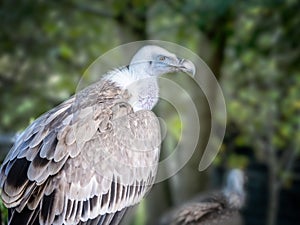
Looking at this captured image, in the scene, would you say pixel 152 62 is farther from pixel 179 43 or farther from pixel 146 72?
pixel 179 43

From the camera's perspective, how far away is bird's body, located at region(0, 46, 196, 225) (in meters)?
2.12

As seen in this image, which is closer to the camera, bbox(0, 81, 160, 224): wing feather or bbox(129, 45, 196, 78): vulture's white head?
bbox(129, 45, 196, 78): vulture's white head

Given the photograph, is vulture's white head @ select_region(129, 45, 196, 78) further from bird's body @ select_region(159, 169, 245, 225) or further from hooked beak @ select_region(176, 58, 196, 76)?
bird's body @ select_region(159, 169, 245, 225)

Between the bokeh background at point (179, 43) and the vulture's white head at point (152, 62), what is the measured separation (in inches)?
129

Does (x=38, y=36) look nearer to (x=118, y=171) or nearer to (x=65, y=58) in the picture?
(x=65, y=58)

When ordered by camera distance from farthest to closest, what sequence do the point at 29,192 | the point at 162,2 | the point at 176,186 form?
Result: the point at 176,186 → the point at 162,2 → the point at 29,192

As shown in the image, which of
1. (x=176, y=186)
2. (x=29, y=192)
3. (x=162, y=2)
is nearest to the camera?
(x=29, y=192)

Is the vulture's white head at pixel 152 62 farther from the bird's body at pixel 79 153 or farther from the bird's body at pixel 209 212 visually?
the bird's body at pixel 209 212

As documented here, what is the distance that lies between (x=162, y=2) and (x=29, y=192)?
5.18 m

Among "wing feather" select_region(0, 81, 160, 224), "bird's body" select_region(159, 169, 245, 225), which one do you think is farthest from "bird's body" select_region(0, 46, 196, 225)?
"bird's body" select_region(159, 169, 245, 225)

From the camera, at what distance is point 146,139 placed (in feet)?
7.61

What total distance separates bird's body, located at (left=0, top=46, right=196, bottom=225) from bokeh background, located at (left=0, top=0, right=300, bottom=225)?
9.39ft

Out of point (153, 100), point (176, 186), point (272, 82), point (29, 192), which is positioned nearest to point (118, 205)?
point (29, 192)

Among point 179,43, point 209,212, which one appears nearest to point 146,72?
point 209,212
